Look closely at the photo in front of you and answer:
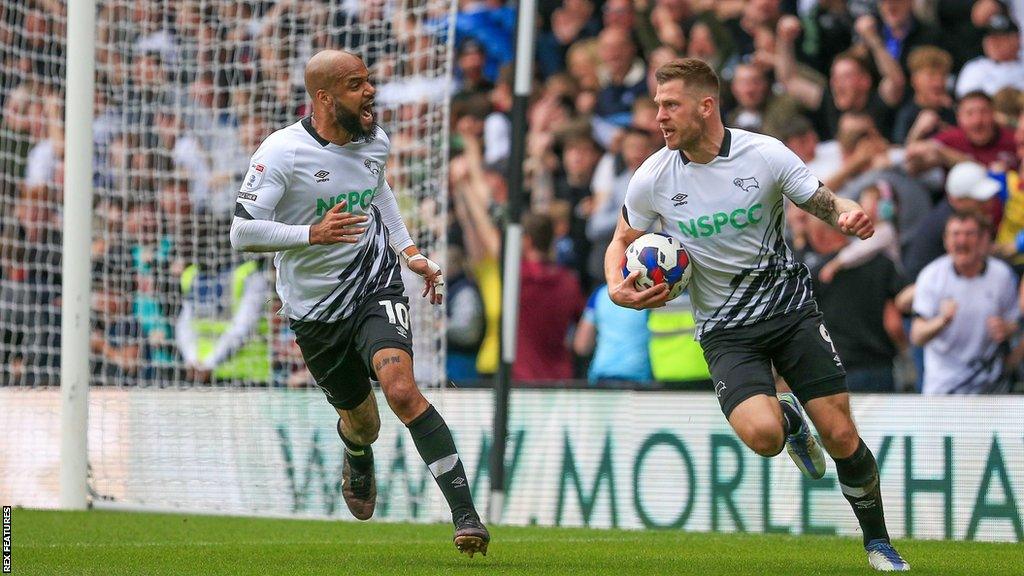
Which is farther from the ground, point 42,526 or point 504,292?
point 504,292

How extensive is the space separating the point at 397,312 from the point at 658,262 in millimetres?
1520

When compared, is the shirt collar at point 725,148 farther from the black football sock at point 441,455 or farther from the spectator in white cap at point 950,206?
the spectator in white cap at point 950,206

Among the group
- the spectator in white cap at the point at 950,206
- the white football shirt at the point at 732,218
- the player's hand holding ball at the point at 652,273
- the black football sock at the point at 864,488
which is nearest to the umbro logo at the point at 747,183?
the white football shirt at the point at 732,218

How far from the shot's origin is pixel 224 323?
12789 mm

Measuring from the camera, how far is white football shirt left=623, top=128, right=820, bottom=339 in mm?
7457

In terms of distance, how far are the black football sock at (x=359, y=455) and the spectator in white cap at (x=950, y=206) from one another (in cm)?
507

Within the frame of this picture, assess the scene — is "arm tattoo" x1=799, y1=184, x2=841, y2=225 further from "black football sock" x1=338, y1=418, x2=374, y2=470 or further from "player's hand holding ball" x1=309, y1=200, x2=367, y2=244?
"black football sock" x1=338, y1=418, x2=374, y2=470

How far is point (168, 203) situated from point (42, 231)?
1.60 metres

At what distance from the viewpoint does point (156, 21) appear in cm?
1288

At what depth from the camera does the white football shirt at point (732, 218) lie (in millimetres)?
7457

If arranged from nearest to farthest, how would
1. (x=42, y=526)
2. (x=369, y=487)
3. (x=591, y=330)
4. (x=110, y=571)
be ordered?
(x=110, y=571), (x=369, y=487), (x=42, y=526), (x=591, y=330)

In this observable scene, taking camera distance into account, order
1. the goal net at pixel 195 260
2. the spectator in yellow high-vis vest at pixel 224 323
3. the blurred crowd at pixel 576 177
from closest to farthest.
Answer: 1. the blurred crowd at pixel 576 177
2. the goal net at pixel 195 260
3. the spectator in yellow high-vis vest at pixel 224 323

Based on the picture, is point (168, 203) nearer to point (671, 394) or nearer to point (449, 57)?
point (449, 57)

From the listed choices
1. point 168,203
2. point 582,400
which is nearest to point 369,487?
point 582,400
